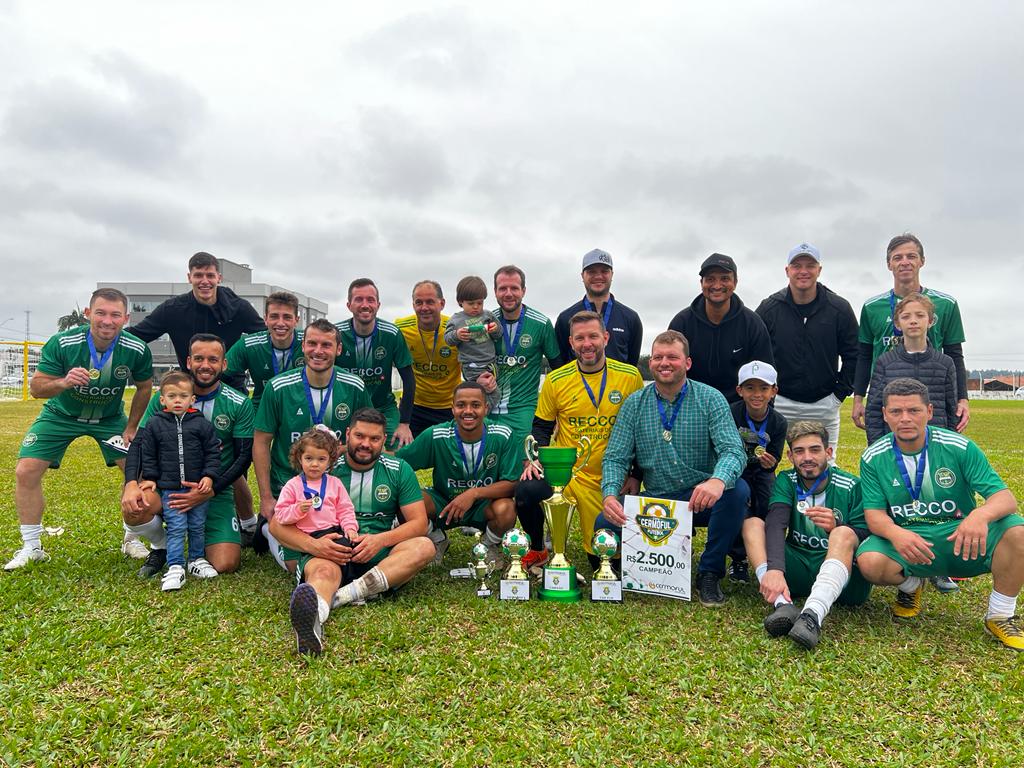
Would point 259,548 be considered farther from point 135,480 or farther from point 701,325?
point 701,325

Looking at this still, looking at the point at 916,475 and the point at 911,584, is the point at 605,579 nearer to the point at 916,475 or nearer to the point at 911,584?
the point at 911,584

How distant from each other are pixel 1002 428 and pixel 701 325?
21.5 metres

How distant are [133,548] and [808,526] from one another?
5067 mm

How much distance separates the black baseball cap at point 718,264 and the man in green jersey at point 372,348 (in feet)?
8.66

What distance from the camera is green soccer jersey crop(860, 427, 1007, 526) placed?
12.7 feet

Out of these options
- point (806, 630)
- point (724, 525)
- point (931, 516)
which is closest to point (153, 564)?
point (724, 525)

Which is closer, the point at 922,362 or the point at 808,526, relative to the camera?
the point at 808,526

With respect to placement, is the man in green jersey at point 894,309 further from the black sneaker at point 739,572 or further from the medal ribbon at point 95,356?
the medal ribbon at point 95,356

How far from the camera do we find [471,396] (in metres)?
5.03

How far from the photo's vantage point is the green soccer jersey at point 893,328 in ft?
17.1

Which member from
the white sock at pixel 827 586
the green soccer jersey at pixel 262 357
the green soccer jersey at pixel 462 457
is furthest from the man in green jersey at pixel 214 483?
the white sock at pixel 827 586

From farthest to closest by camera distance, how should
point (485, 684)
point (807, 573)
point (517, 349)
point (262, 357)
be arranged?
point (517, 349) < point (262, 357) < point (807, 573) < point (485, 684)

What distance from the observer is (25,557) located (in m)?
5.00

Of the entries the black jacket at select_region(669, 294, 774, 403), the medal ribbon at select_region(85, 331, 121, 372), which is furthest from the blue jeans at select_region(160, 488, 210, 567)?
the black jacket at select_region(669, 294, 774, 403)
